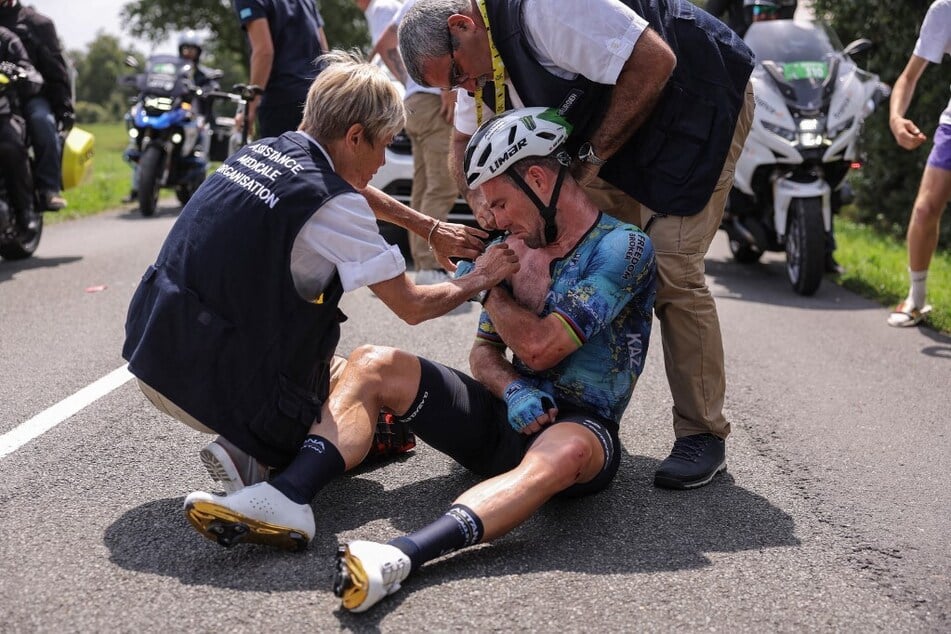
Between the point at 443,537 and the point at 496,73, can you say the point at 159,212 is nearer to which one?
the point at 496,73

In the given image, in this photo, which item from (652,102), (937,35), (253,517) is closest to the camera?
(253,517)

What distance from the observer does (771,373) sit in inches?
238

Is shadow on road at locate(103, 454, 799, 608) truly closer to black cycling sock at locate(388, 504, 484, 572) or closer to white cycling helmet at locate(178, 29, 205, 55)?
black cycling sock at locate(388, 504, 484, 572)

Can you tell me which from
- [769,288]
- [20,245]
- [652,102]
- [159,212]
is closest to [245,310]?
[652,102]

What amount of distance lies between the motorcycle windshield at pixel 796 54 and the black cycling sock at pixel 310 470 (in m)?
6.20

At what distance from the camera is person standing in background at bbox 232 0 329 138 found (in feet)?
25.0

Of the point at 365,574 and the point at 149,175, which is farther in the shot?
the point at 149,175

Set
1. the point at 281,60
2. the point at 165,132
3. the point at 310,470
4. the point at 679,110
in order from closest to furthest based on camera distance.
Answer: the point at 310,470 → the point at 679,110 → the point at 281,60 → the point at 165,132

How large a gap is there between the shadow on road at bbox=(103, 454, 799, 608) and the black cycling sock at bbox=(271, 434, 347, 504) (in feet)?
0.59

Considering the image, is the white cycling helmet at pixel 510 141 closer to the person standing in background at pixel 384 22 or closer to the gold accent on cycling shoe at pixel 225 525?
the gold accent on cycling shoe at pixel 225 525

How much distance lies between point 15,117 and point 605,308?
643 cm

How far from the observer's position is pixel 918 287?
24.0 ft

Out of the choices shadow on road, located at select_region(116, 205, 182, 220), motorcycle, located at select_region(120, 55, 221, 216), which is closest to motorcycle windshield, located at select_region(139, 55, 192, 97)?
motorcycle, located at select_region(120, 55, 221, 216)

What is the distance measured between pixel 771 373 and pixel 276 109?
12.2ft
